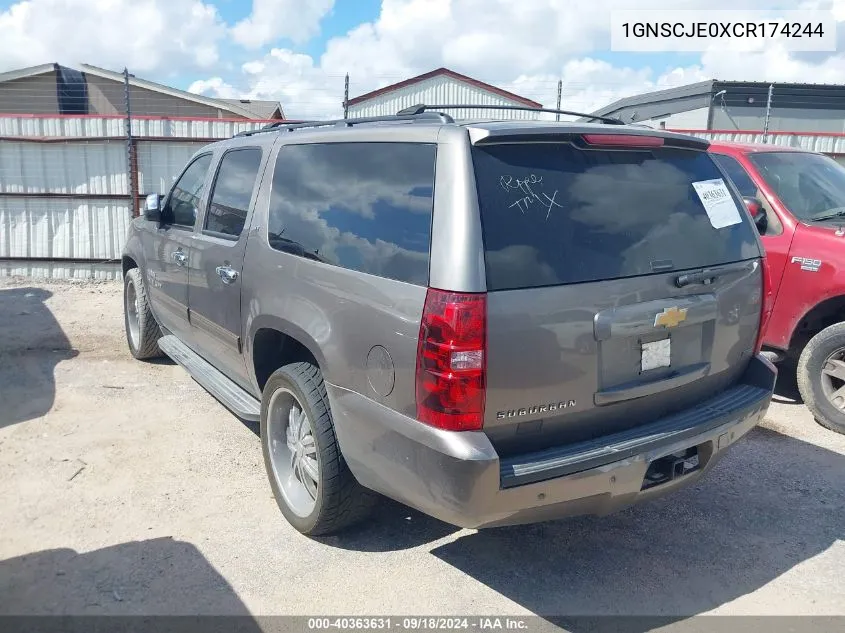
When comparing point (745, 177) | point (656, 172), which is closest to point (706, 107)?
point (745, 177)

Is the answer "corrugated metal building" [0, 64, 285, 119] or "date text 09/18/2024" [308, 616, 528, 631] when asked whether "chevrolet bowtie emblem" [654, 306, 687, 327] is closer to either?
"date text 09/18/2024" [308, 616, 528, 631]

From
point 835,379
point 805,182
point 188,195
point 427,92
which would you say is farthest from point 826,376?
point 427,92

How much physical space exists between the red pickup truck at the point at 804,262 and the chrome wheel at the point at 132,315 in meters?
4.94

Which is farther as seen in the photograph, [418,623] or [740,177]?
[740,177]

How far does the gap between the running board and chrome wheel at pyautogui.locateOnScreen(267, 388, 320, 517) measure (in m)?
0.22

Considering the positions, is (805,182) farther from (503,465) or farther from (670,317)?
(503,465)

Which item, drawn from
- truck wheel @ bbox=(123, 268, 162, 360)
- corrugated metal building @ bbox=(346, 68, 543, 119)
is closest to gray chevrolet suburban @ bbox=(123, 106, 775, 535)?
truck wheel @ bbox=(123, 268, 162, 360)

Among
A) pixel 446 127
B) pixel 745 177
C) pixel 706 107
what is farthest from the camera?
pixel 706 107

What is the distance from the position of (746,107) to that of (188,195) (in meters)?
22.3

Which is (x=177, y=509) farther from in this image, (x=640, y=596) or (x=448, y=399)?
(x=640, y=596)

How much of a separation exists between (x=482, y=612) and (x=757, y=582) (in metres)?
1.30

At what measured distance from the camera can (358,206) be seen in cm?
298

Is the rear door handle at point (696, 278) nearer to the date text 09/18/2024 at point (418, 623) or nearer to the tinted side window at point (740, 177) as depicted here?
the date text 09/18/2024 at point (418, 623)

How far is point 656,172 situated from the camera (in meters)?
3.00
